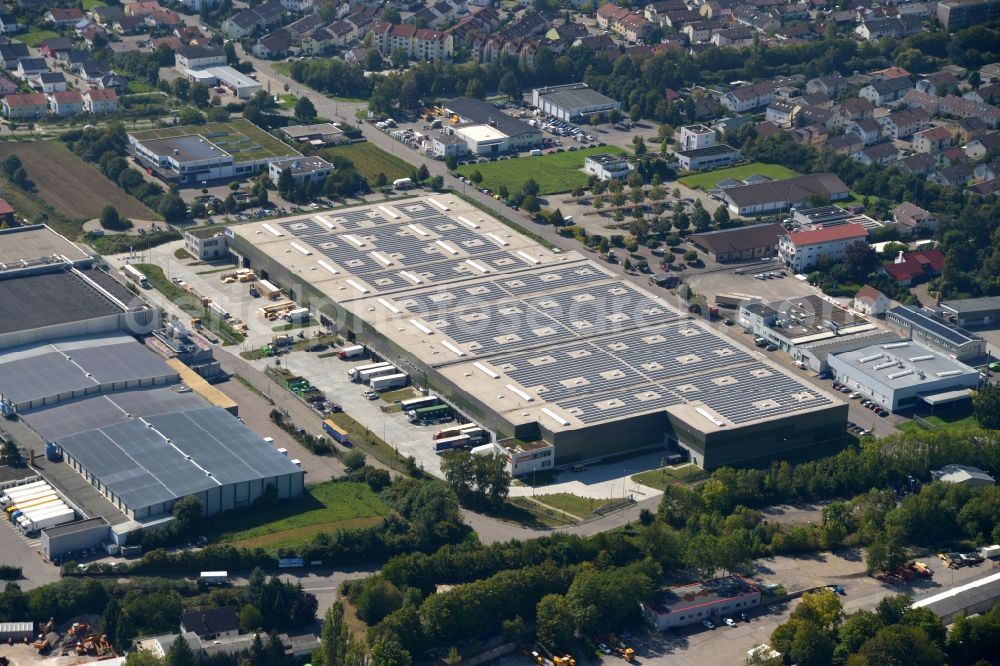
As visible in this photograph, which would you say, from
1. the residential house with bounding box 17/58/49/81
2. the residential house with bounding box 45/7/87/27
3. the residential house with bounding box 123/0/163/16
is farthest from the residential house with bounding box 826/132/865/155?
the residential house with bounding box 45/7/87/27

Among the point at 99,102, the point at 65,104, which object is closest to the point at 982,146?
the point at 99,102

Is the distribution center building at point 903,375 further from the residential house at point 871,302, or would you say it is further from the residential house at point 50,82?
the residential house at point 50,82

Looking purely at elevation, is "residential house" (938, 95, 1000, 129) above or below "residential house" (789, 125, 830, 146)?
above

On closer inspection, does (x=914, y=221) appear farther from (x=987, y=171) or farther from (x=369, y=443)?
(x=369, y=443)

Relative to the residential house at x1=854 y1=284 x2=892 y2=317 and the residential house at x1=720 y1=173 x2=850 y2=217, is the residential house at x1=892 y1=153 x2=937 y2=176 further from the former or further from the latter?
the residential house at x1=854 y1=284 x2=892 y2=317

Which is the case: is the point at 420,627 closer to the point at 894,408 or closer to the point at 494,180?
the point at 894,408

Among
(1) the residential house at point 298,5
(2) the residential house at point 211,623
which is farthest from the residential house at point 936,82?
(2) the residential house at point 211,623
